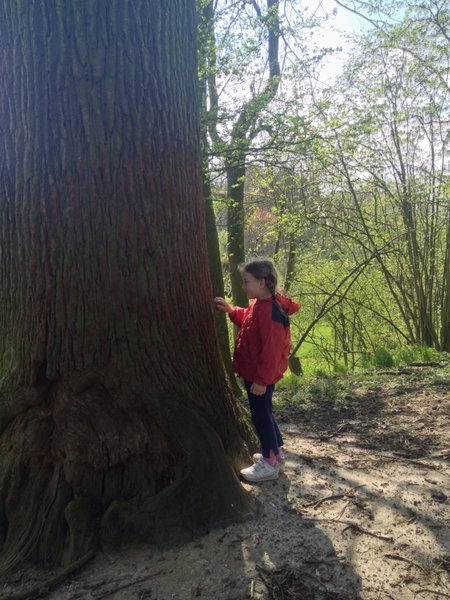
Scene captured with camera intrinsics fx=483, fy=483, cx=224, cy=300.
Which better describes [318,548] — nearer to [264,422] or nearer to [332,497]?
[332,497]

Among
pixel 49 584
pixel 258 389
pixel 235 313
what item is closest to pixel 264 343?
pixel 258 389

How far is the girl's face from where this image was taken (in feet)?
11.4

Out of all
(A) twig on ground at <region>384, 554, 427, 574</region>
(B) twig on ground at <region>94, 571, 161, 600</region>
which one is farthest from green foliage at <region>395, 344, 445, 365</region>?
(B) twig on ground at <region>94, 571, 161, 600</region>

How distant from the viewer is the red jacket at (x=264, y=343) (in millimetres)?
3328

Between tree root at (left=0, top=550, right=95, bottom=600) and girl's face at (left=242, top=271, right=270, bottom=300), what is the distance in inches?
75.5

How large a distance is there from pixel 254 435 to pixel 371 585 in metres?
1.46

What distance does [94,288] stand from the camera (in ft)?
8.76

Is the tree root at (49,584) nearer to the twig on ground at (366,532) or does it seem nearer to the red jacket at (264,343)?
the twig on ground at (366,532)

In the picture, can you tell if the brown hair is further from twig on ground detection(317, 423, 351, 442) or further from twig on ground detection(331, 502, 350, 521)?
twig on ground detection(317, 423, 351, 442)

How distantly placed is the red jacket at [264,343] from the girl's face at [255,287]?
0.05 meters

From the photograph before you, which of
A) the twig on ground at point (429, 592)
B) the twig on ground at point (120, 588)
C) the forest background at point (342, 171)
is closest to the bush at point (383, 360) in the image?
the forest background at point (342, 171)

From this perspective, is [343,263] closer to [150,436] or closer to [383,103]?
[383,103]

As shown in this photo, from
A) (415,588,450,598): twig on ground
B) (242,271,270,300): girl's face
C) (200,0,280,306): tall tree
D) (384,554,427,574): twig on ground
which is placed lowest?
(415,588,450,598): twig on ground

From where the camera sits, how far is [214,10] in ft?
24.1
